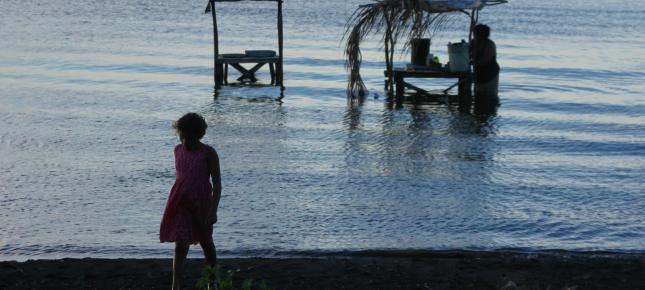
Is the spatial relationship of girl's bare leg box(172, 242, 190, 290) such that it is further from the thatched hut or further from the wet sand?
the thatched hut

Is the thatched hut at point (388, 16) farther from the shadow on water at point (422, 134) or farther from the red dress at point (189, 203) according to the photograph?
the red dress at point (189, 203)

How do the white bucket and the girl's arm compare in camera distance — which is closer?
the girl's arm

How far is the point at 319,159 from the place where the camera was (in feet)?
47.3

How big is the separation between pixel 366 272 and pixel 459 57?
13.5m

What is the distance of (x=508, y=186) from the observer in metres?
12.9

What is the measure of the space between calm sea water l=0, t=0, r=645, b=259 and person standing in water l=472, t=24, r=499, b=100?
1.96 ft

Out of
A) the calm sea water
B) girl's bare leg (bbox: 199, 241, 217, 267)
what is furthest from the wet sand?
the calm sea water

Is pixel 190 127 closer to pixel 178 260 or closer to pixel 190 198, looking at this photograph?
pixel 190 198

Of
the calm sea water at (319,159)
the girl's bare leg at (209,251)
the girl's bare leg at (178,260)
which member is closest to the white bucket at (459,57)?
the calm sea water at (319,159)

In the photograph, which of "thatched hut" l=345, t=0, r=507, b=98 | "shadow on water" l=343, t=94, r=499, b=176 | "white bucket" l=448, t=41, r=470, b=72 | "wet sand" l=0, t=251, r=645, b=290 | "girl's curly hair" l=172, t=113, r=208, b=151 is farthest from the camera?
"white bucket" l=448, t=41, r=470, b=72

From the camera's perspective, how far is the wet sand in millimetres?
7973

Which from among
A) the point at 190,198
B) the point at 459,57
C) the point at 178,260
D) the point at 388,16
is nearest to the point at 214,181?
the point at 190,198

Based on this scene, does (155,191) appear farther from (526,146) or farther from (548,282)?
(526,146)

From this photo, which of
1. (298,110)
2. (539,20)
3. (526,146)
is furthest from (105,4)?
(526,146)
